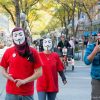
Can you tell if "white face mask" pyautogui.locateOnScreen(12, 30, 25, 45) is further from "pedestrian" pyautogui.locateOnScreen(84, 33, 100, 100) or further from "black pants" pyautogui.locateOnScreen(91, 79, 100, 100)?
"black pants" pyautogui.locateOnScreen(91, 79, 100, 100)

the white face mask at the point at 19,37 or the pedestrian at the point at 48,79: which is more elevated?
the white face mask at the point at 19,37

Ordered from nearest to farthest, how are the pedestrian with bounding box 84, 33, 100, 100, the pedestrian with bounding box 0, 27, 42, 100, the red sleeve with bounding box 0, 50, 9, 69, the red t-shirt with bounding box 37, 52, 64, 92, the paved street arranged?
the pedestrian with bounding box 0, 27, 42, 100
the red sleeve with bounding box 0, 50, 9, 69
the pedestrian with bounding box 84, 33, 100, 100
the red t-shirt with bounding box 37, 52, 64, 92
the paved street

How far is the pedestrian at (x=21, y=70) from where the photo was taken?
246 inches

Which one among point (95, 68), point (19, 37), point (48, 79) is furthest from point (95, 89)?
point (19, 37)

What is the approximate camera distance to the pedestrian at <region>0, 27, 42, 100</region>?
6242 mm

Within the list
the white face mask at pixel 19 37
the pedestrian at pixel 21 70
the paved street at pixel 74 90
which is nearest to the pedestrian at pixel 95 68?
the pedestrian at pixel 21 70

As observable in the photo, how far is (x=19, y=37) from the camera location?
6336 mm

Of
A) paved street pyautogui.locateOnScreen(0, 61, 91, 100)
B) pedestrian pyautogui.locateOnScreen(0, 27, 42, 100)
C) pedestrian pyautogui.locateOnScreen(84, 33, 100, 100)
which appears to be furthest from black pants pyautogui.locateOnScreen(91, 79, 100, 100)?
paved street pyautogui.locateOnScreen(0, 61, 91, 100)

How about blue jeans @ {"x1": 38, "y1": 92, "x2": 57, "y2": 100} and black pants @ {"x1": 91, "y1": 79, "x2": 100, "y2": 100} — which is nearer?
black pants @ {"x1": 91, "y1": 79, "x2": 100, "y2": 100}

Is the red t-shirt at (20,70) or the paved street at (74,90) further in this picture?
the paved street at (74,90)

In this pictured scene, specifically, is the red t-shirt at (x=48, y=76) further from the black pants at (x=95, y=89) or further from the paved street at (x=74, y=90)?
the paved street at (x=74, y=90)

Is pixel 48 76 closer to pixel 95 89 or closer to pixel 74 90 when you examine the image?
pixel 95 89

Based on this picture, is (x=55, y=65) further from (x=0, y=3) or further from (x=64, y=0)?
(x=64, y=0)


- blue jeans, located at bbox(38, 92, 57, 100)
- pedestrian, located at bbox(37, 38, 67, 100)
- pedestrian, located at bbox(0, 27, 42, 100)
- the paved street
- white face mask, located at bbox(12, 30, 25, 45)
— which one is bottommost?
the paved street
